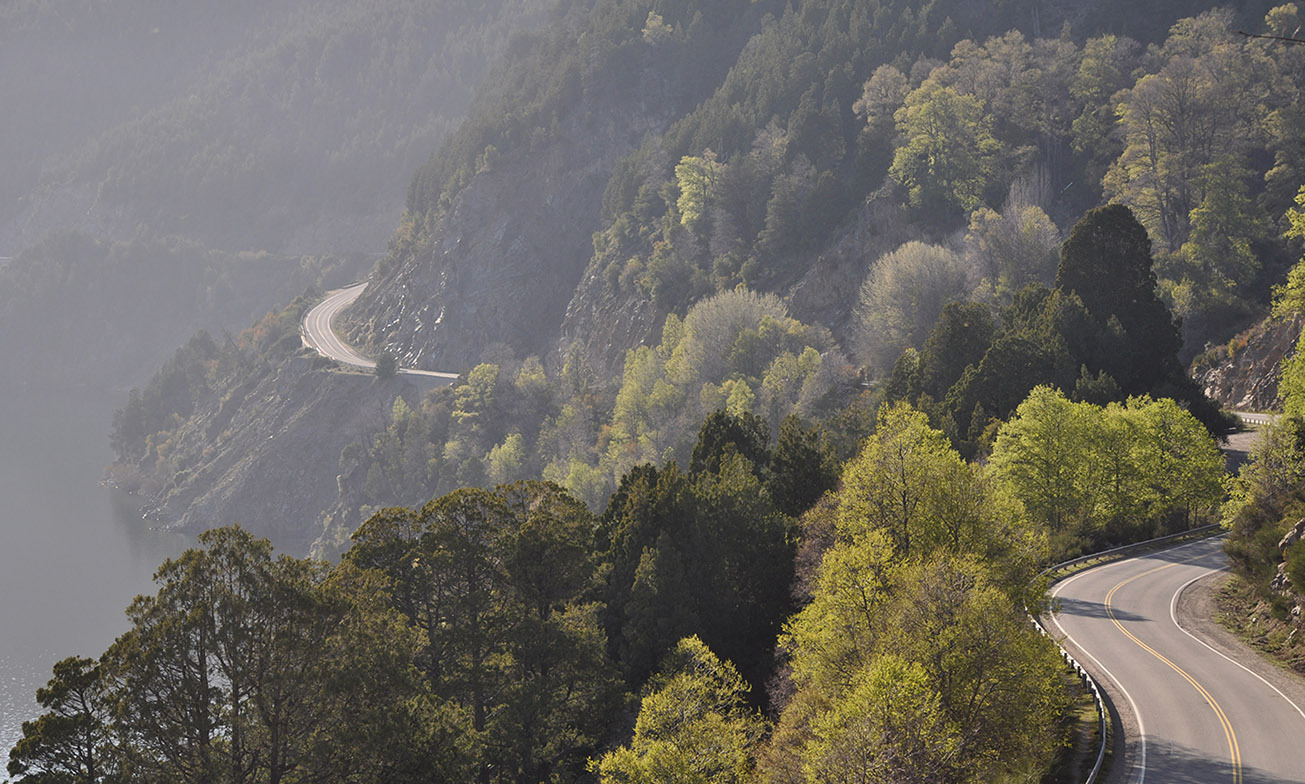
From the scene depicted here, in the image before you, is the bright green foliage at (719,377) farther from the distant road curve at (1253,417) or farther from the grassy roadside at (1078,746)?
the grassy roadside at (1078,746)

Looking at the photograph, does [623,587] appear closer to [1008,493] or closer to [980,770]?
[1008,493]

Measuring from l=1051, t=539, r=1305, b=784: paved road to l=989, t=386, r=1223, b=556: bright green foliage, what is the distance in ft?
24.8

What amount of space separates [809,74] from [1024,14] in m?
27.7

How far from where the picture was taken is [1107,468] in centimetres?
5500

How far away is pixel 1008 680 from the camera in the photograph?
28047mm

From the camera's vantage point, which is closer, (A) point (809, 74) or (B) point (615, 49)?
(A) point (809, 74)

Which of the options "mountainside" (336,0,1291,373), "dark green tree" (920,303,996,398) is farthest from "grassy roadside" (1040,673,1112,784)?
"mountainside" (336,0,1291,373)

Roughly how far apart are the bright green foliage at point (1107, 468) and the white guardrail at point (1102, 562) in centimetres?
116

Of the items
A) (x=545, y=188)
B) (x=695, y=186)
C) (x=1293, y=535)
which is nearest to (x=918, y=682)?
(x=1293, y=535)

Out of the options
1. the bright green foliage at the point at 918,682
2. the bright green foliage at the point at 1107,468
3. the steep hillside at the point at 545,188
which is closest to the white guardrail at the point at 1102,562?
the bright green foliage at the point at 1107,468

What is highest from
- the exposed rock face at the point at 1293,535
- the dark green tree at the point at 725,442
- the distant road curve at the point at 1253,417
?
the dark green tree at the point at 725,442

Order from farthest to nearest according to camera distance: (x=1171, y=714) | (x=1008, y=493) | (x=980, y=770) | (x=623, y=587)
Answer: (x=1008, y=493)
(x=623, y=587)
(x=1171, y=714)
(x=980, y=770)

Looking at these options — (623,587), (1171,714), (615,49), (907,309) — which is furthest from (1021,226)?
(615,49)

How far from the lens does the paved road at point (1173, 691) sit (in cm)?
2827
